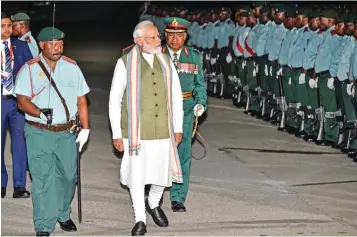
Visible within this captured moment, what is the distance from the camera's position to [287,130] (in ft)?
54.1

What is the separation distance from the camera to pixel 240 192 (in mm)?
11844

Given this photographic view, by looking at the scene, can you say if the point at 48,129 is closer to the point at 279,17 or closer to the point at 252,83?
the point at 279,17

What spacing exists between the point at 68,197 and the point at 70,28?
41.3m

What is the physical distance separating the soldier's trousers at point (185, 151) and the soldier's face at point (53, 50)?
1.66 meters

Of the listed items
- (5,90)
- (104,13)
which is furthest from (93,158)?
(104,13)

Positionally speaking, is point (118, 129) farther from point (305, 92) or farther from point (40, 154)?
point (305, 92)

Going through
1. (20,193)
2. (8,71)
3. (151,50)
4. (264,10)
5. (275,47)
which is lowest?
(20,193)

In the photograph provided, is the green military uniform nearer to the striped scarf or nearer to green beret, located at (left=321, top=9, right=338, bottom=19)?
the striped scarf

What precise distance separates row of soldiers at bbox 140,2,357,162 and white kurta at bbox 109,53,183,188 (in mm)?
4740

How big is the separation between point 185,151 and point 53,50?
1.89 m

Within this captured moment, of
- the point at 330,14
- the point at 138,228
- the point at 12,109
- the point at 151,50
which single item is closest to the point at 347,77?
the point at 330,14

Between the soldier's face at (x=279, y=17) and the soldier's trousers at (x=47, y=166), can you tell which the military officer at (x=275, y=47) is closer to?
the soldier's face at (x=279, y=17)

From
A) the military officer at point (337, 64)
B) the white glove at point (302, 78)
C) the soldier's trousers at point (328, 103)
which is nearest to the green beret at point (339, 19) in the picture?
the military officer at point (337, 64)

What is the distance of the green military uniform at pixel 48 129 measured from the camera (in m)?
9.59
